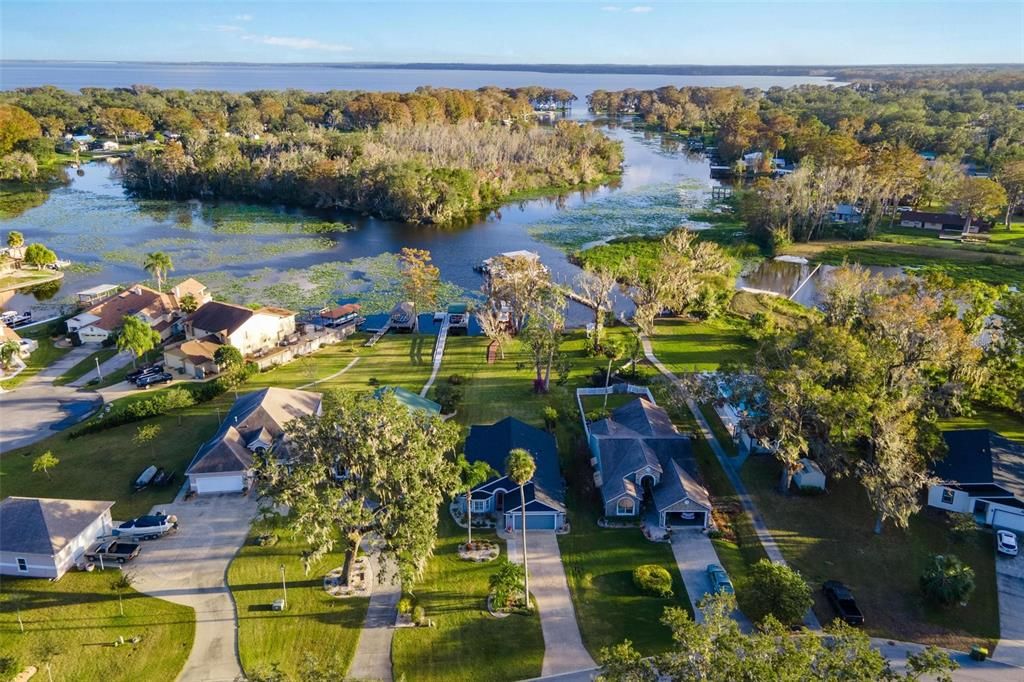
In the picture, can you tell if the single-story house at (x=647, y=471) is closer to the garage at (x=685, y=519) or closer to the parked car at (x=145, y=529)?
the garage at (x=685, y=519)

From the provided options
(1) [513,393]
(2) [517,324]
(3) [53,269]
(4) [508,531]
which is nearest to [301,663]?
(4) [508,531]

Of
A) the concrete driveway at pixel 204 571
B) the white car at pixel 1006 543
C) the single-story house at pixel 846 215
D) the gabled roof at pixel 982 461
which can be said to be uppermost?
the single-story house at pixel 846 215

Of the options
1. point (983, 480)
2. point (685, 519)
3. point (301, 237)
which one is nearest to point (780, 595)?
point (685, 519)

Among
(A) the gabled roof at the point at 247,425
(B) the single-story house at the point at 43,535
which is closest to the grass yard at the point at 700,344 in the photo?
(A) the gabled roof at the point at 247,425

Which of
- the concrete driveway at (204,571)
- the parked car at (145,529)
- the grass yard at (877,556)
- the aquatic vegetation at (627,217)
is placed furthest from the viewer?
the aquatic vegetation at (627,217)

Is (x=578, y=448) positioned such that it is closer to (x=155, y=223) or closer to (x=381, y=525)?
(x=381, y=525)

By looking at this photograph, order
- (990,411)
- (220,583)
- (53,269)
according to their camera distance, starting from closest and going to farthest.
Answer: (220,583) < (990,411) < (53,269)

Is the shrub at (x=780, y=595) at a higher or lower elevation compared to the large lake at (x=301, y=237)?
lower
